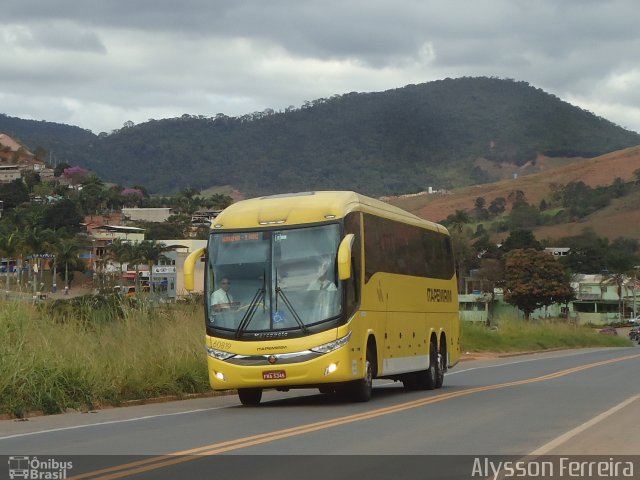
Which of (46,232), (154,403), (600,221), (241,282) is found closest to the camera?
(241,282)

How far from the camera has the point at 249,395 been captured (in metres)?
21.9

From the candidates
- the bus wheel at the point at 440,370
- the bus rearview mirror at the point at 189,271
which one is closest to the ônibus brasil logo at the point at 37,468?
the bus rearview mirror at the point at 189,271

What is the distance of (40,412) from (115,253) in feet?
373

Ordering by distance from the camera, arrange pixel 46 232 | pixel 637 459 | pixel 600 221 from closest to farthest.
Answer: pixel 637 459 < pixel 46 232 < pixel 600 221

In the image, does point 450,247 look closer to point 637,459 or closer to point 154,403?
point 154,403

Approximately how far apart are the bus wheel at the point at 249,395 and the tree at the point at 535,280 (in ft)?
→ 276

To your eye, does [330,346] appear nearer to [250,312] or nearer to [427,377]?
[250,312]

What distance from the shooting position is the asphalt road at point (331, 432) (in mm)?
12344

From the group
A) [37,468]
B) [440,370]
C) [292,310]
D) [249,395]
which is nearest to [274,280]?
[292,310]

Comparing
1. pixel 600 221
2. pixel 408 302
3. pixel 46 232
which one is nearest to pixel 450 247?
pixel 408 302

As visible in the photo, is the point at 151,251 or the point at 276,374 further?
the point at 151,251

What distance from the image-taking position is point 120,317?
2464 cm

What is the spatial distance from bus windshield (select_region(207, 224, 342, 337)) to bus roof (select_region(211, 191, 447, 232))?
0.65 ft

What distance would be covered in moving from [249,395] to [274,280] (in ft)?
8.49
